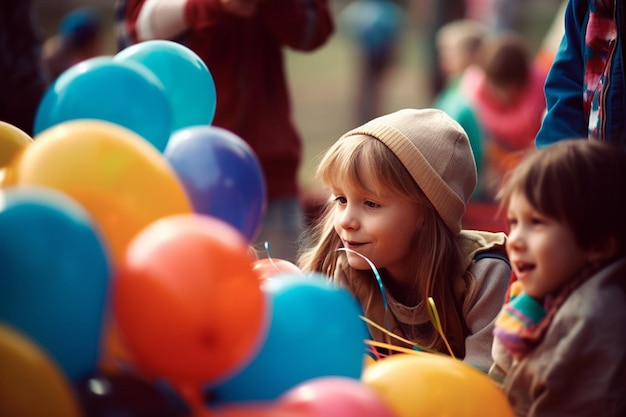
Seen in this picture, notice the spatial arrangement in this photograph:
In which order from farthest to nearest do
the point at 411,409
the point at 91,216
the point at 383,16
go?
the point at 383,16, the point at 411,409, the point at 91,216

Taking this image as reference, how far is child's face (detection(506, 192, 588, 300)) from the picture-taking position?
7.20 feet

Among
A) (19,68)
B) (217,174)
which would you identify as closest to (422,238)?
(217,174)

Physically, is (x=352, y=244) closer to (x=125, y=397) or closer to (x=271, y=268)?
(x=271, y=268)

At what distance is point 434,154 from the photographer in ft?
9.86

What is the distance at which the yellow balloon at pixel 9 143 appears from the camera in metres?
2.33

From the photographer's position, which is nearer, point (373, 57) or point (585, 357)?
point (585, 357)

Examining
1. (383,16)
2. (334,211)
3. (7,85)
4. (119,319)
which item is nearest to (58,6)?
(383,16)

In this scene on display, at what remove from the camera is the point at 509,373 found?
2.27 meters

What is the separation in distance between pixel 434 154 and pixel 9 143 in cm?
124

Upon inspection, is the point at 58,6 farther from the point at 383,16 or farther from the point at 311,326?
the point at 311,326

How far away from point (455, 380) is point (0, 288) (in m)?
0.94

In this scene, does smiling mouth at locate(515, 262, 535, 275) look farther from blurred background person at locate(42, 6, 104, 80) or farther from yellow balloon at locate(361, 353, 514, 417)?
blurred background person at locate(42, 6, 104, 80)

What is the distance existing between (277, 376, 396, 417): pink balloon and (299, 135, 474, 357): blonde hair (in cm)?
115

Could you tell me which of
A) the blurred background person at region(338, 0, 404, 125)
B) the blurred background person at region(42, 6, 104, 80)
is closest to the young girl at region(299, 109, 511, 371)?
the blurred background person at region(42, 6, 104, 80)
